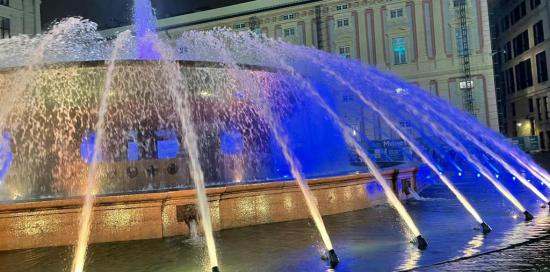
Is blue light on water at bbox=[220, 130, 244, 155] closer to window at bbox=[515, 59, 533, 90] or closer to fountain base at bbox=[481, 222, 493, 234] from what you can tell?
fountain base at bbox=[481, 222, 493, 234]

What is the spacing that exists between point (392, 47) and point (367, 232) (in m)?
42.2

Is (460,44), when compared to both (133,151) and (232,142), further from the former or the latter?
(133,151)

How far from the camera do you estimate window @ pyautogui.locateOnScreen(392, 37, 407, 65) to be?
47.7m

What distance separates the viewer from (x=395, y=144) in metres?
37.1

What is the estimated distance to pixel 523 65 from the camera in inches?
2120

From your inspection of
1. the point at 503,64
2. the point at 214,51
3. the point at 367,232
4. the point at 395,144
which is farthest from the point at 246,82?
the point at 503,64

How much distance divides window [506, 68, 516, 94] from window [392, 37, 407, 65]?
625 inches

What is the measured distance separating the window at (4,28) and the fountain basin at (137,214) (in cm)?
4430

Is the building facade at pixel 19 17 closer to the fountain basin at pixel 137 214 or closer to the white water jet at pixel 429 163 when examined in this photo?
the white water jet at pixel 429 163

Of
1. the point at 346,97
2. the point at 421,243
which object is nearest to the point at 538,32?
the point at 346,97

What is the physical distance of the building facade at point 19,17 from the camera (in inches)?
1849

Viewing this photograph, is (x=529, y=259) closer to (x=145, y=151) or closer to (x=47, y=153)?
(x=145, y=151)

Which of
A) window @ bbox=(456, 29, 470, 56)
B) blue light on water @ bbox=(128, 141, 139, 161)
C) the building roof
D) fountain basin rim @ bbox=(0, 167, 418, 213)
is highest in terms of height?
the building roof

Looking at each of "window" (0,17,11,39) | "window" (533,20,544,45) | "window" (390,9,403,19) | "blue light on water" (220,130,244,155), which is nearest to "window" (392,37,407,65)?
"window" (390,9,403,19)
